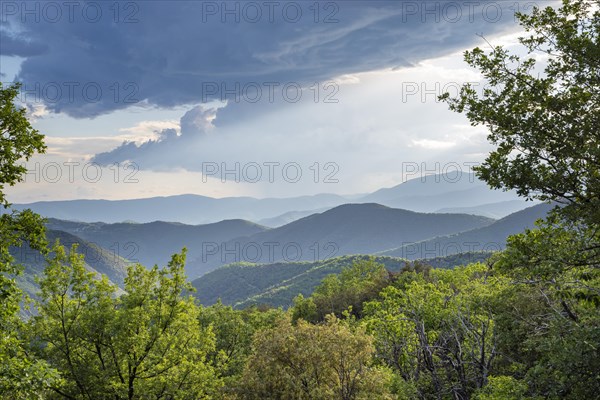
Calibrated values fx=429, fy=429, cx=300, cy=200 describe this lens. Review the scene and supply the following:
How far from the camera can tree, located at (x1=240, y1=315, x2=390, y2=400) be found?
14570 millimetres

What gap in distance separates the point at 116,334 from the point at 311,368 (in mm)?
9377

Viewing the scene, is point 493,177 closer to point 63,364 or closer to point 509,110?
point 509,110

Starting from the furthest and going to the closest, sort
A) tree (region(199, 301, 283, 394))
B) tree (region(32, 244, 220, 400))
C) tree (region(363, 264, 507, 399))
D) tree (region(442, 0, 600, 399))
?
tree (region(199, 301, 283, 394)), tree (region(32, 244, 220, 400)), tree (region(363, 264, 507, 399)), tree (region(442, 0, 600, 399))

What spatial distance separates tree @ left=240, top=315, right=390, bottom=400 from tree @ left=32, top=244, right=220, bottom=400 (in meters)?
6.54

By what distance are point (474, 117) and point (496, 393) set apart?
409 inches

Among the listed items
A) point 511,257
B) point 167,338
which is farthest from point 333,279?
point 511,257

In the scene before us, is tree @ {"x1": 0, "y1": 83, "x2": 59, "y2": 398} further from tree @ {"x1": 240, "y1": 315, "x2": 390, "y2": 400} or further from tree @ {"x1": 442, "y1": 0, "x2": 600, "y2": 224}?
tree @ {"x1": 442, "y1": 0, "x2": 600, "y2": 224}

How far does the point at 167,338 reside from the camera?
20.0 meters

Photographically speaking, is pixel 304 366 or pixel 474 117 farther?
pixel 304 366

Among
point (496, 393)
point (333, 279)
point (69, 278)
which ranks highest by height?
point (69, 278)

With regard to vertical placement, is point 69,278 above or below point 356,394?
above

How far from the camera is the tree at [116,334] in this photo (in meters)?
19.0

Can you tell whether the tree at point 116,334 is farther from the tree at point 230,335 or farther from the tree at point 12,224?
the tree at point 230,335

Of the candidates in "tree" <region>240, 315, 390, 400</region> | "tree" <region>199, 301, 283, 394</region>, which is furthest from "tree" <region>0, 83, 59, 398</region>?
"tree" <region>199, 301, 283, 394</region>
